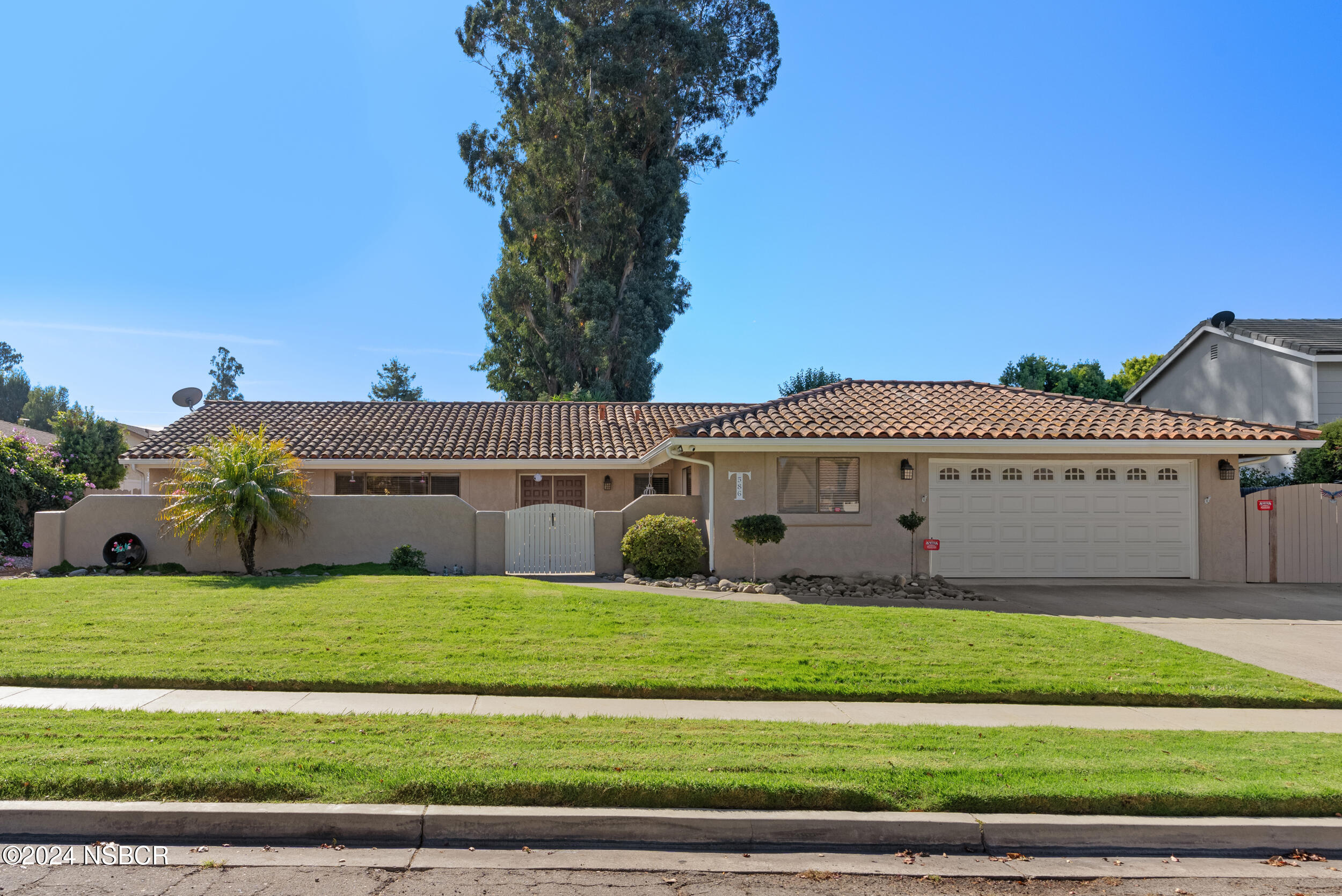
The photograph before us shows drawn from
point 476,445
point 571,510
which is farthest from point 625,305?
point 571,510

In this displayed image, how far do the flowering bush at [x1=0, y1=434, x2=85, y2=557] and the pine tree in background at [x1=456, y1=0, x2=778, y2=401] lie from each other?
1866cm

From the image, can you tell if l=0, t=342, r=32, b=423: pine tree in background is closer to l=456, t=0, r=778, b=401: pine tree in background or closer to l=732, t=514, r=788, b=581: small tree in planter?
l=456, t=0, r=778, b=401: pine tree in background

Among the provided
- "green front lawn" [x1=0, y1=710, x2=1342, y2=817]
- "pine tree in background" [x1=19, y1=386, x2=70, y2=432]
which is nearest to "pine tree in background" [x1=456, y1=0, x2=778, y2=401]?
"green front lawn" [x1=0, y1=710, x2=1342, y2=817]

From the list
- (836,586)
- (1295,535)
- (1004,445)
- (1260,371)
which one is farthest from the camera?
(1260,371)

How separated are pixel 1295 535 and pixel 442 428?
2043 cm

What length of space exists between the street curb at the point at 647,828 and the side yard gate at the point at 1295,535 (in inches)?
563

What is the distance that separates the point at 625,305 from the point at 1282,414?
24017 millimetres

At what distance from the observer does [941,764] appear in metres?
6.08

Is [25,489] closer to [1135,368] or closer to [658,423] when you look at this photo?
[658,423]

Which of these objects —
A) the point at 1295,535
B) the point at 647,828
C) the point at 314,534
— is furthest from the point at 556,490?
the point at 647,828

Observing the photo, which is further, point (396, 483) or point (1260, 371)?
point (1260, 371)

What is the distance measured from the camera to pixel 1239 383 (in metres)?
25.9

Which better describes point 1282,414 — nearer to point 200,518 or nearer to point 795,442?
point 795,442

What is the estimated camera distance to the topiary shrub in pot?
16516mm
